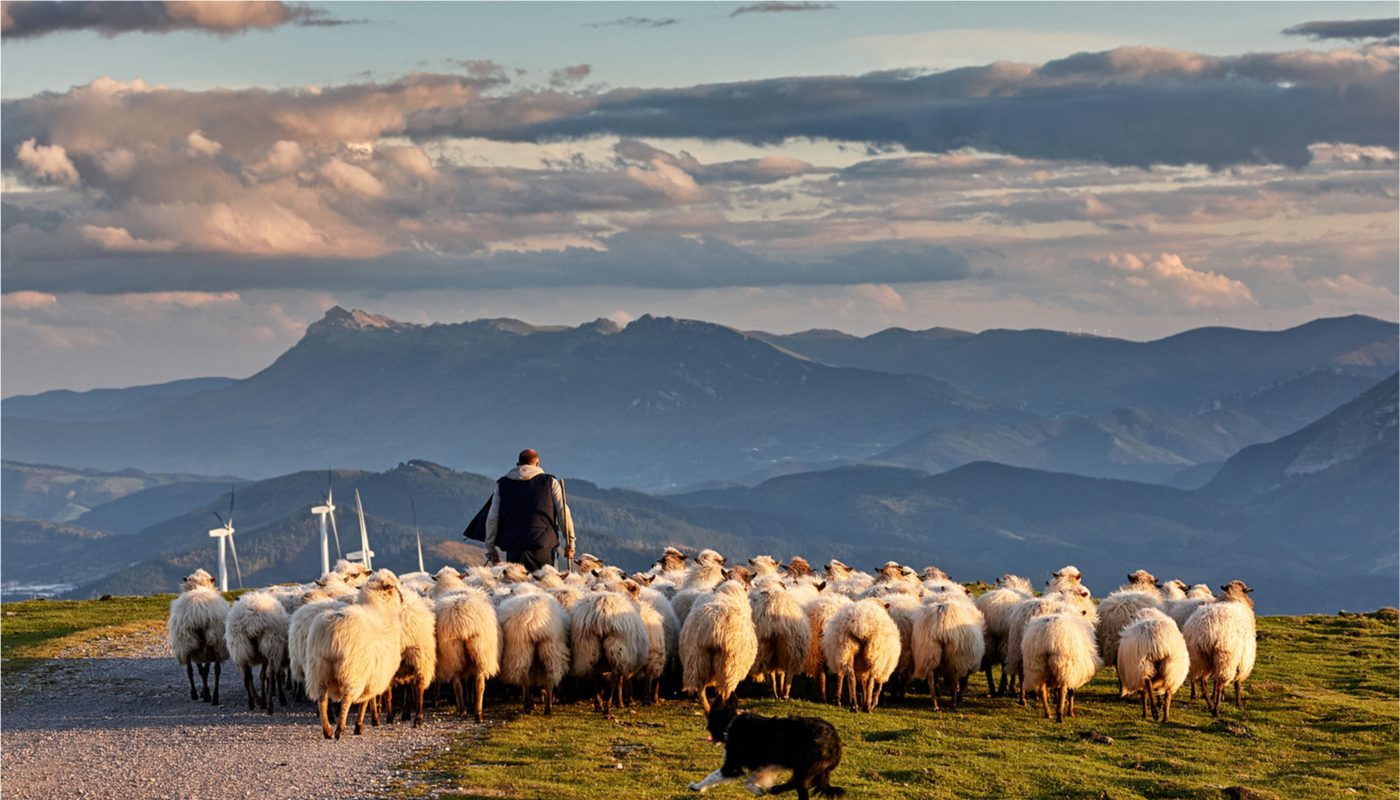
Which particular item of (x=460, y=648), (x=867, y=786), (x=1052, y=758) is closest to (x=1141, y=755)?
(x=1052, y=758)

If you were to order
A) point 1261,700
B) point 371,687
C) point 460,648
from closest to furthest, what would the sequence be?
point 371,687 < point 460,648 < point 1261,700

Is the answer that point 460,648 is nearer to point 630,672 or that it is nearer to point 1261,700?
point 630,672

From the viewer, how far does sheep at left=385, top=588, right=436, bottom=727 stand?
23031 mm

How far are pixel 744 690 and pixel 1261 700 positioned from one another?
10.3 meters

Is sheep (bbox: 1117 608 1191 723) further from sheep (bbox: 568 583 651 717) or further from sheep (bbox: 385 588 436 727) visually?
sheep (bbox: 385 588 436 727)

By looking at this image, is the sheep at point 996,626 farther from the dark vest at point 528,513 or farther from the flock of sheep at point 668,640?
the dark vest at point 528,513

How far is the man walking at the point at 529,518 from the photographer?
31750 millimetres

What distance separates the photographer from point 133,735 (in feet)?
73.5

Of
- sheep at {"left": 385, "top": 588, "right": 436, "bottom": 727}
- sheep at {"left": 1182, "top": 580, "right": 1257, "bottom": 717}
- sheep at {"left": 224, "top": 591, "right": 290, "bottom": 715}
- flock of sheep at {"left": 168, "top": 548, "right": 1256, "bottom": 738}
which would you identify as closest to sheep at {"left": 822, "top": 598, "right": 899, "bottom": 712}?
flock of sheep at {"left": 168, "top": 548, "right": 1256, "bottom": 738}

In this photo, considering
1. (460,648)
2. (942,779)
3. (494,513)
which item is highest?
(494,513)

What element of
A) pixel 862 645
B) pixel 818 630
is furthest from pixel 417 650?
pixel 862 645

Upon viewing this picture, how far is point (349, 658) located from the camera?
70.6 ft

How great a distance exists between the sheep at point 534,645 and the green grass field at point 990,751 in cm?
62

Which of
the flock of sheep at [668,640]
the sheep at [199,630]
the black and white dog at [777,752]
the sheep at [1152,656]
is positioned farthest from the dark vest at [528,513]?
the black and white dog at [777,752]
